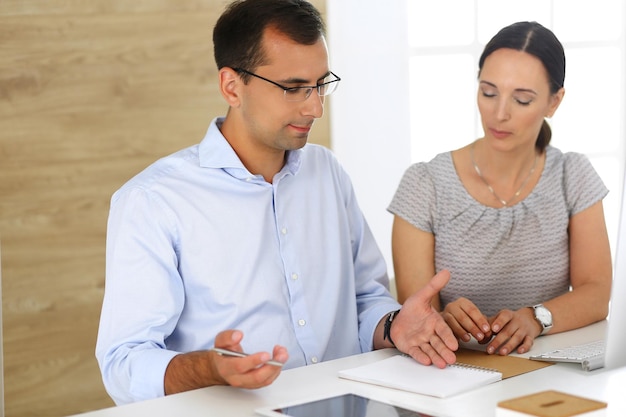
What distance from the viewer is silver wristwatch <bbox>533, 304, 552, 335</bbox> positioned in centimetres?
215

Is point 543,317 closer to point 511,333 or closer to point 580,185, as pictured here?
point 511,333

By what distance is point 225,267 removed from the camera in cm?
207

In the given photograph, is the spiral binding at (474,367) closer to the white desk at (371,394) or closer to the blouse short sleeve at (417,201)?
the white desk at (371,394)

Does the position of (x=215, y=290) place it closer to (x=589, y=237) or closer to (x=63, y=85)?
(x=589, y=237)

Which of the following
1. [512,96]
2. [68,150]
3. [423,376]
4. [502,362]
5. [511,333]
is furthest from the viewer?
[68,150]

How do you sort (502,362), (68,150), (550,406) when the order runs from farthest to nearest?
(68,150) → (502,362) → (550,406)

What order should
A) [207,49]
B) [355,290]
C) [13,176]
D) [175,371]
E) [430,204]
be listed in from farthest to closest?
[207,49] < [13,176] < [430,204] < [355,290] < [175,371]

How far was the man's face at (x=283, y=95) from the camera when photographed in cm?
212

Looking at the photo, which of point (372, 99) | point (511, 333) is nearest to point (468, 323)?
point (511, 333)

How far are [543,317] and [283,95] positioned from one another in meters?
0.80

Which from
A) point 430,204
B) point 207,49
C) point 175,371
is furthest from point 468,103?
point 175,371

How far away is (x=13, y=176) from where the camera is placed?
304 cm

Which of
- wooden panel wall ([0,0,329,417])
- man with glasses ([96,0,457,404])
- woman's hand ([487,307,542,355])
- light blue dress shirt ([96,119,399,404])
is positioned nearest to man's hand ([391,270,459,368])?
man with glasses ([96,0,457,404])

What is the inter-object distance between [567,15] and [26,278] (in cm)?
254
